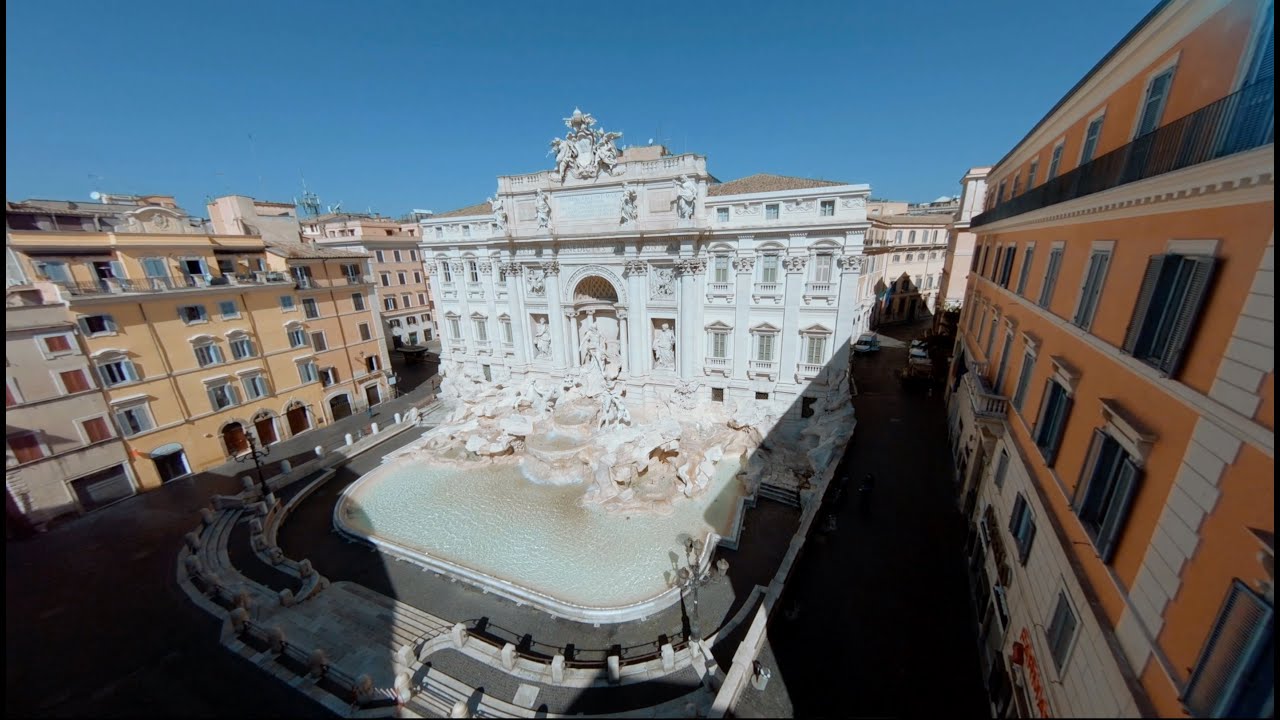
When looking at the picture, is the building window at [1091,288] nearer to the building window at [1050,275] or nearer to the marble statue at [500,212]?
the building window at [1050,275]

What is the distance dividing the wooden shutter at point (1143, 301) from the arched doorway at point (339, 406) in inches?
1354

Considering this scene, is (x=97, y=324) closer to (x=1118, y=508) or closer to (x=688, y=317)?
(x=688, y=317)

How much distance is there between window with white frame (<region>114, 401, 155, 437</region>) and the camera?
61.1ft

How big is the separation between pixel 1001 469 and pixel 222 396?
1330 inches

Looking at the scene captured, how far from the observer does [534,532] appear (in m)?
16.3

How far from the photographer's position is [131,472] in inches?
752

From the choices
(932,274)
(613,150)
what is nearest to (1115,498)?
(613,150)

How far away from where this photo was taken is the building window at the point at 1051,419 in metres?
8.20

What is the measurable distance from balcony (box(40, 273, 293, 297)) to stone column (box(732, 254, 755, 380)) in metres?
25.4

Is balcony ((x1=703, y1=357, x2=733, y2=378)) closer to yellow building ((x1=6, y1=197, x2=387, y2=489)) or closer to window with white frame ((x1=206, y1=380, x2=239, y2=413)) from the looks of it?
yellow building ((x1=6, y1=197, x2=387, y2=489))

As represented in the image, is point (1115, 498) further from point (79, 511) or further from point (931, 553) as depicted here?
point (79, 511)

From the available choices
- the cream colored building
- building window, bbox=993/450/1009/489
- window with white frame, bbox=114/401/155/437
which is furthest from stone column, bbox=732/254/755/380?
the cream colored building

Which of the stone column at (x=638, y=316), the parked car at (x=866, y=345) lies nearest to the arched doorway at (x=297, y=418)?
the stone column at (x=638, y=316)

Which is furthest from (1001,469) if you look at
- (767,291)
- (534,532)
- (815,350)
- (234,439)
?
(234,439)
